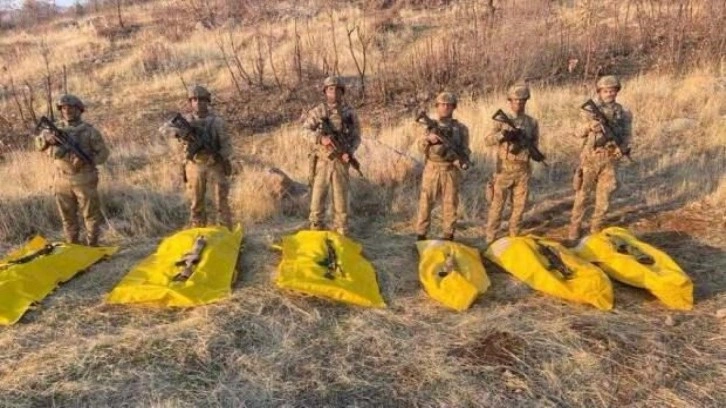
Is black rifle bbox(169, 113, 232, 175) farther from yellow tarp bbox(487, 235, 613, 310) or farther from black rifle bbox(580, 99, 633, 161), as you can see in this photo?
black rifle bbox(580, 99, 633, 161)

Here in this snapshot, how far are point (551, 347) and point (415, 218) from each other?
3027mm

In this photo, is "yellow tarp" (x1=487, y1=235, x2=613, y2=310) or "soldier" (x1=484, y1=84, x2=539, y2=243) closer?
"yellow tarp" (x1=487, y1=235, x2=613, y2=310)

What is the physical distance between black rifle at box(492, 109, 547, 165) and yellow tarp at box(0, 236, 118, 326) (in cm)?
383

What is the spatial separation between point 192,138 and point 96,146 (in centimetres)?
94

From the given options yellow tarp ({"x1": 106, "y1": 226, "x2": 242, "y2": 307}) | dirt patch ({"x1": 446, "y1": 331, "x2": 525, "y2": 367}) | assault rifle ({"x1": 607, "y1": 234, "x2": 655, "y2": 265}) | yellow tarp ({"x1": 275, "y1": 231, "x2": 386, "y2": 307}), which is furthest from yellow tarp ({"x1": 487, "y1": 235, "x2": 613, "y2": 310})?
yellow tarp ({"x1": 106, "y1": 226, "x2": 242, "y2": 307})

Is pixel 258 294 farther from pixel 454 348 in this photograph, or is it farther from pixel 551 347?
pixel 551 347

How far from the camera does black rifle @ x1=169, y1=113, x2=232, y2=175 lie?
555 centimetres

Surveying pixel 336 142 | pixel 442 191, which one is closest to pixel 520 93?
pixel 442 191

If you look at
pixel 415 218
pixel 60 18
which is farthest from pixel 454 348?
pixel 60 18

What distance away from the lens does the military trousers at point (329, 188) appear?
584cm

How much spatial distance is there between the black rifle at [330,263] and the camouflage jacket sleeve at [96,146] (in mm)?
2423

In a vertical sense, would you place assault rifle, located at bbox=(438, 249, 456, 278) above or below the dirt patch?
above

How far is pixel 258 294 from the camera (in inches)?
185

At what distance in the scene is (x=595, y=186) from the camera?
5.96m
